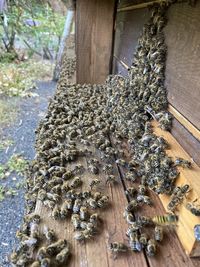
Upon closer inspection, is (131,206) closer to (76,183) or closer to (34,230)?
(76,183)

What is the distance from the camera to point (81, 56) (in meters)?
3.38

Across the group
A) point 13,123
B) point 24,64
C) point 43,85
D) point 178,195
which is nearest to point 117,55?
point 178,195

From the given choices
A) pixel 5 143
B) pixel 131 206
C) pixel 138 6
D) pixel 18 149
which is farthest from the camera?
pixel 5 143

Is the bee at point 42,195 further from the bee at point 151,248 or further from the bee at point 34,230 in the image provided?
the bee at point 151,248

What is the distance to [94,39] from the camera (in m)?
3.32

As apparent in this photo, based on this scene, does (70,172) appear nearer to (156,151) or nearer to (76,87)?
(156,151)

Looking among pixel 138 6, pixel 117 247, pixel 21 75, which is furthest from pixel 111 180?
pixel 21 75

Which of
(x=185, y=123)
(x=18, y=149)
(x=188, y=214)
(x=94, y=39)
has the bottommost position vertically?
(x=18, y=149)

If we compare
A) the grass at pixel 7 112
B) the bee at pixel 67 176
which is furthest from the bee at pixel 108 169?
the grass at pixel 7 112

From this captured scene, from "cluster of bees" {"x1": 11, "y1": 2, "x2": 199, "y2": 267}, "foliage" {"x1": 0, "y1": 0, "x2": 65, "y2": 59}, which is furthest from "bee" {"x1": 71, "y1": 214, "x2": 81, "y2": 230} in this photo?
"foliage" {"x1": 0, "y1": 0, "x2": 65, "y2": 59}

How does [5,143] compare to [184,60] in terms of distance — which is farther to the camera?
[5,143]

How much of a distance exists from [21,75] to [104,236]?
9.11 m

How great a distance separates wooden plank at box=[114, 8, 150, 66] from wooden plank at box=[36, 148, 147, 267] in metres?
1.62

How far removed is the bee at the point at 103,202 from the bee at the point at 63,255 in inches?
11.8
